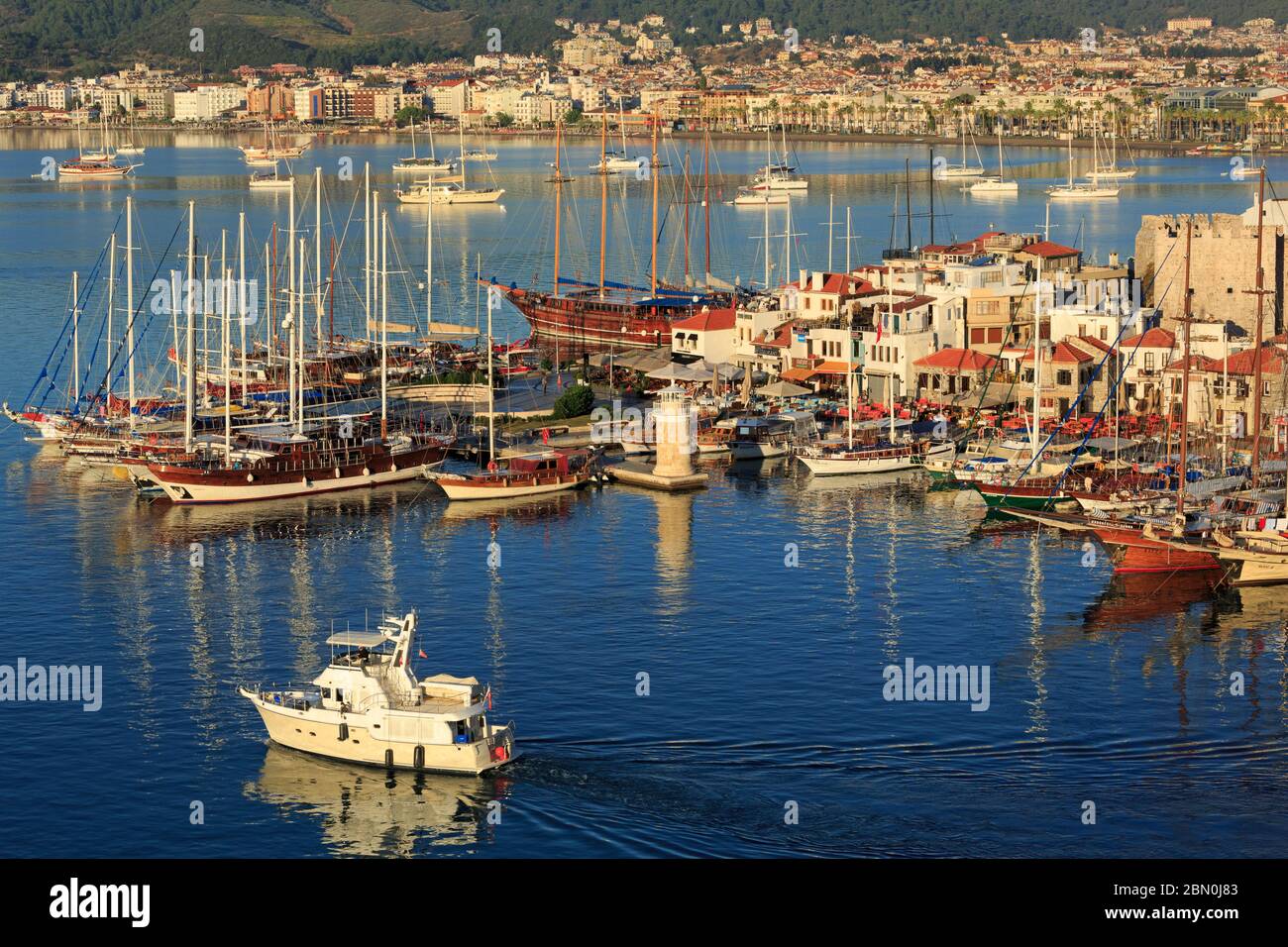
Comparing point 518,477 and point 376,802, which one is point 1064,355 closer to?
point 518,477

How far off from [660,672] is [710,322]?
26.1 m

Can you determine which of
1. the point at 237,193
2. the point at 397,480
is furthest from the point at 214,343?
the point at 237,193

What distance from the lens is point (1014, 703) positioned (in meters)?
29.2

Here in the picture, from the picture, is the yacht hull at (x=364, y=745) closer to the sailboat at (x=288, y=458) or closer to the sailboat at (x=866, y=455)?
the sailboat at (x=288, y=458)

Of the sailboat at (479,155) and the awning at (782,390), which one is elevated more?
the sailboat at (479,155)

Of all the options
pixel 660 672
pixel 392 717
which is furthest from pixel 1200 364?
pixel 392 717

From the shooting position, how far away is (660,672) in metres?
30.7

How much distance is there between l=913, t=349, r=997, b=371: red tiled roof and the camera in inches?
1961

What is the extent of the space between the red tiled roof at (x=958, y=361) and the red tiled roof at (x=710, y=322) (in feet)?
22.6

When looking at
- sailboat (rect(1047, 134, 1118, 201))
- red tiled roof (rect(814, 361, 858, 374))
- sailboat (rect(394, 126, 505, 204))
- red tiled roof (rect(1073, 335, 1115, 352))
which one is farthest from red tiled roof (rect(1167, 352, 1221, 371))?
sailboat (rect(394, 126, 505, 204))

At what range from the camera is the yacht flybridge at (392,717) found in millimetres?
26062

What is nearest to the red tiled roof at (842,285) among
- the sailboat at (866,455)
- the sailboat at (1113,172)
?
the sailboat at (866,455)

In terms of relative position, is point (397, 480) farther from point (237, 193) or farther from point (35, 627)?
point (237, 193)

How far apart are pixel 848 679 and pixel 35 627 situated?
529 inches
